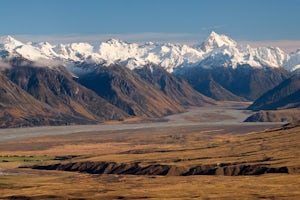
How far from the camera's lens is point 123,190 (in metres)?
192

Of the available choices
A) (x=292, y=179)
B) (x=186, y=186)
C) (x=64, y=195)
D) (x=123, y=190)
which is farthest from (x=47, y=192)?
(x=292, y=179)

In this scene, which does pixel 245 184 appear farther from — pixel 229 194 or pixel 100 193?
pixel 100 193

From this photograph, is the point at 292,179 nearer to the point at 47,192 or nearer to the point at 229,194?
the point at 229,194

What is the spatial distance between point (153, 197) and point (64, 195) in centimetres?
2248

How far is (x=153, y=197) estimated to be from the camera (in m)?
176

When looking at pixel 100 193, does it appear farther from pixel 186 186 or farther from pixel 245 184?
pixel 245 184

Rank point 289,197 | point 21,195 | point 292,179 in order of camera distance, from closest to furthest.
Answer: point 289,197, point 21,195, point 292,179

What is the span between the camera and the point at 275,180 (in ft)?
655

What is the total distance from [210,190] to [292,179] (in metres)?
25.2

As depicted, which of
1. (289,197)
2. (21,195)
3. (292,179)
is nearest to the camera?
(289,197)

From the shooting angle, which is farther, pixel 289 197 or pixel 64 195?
pixel 64 195

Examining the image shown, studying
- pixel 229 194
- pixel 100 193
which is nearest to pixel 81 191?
pixel 100 193

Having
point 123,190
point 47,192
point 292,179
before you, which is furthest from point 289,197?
point 47,192

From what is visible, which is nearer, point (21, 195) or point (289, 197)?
point (289, 197)
